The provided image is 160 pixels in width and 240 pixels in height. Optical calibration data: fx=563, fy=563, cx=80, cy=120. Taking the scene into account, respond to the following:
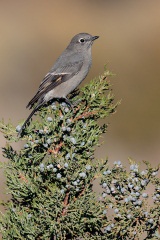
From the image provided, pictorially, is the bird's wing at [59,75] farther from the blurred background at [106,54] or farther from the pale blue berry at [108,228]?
the blurred background at [106,54]

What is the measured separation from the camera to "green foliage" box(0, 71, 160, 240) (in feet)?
12.0

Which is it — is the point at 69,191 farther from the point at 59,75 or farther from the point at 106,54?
the point at 106,54

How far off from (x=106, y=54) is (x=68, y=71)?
26.5 ft

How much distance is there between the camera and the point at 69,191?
147 inches

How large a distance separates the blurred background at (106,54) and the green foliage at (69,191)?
6.30 meters

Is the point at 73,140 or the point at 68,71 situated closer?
the point at 73,140

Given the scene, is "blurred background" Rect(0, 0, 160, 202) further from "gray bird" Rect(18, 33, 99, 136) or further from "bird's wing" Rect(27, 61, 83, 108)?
"bird's wing" Rect(27, 61, 83, 108)

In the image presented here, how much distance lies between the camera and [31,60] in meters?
15.3

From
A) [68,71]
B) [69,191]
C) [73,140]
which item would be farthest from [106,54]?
[69,191]

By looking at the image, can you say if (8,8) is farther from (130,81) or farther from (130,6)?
(130,81)

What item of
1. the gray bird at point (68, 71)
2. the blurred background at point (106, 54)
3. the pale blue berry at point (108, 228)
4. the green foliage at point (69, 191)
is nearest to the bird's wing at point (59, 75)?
the gray bird at point (68, 71)

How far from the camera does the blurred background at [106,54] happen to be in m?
11.3

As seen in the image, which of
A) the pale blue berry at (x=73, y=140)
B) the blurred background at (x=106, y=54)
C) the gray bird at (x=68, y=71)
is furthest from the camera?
the blurred background at (x=106, y=54)

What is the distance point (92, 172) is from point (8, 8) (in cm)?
1489
